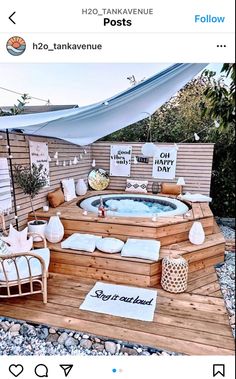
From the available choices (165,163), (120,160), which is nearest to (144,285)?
(165,163)

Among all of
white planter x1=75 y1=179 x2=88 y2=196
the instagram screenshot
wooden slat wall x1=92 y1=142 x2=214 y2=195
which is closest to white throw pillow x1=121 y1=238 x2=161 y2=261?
the instagram screenshot

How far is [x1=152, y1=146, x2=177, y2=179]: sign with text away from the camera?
17.4 feet

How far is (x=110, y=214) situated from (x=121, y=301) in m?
1.28

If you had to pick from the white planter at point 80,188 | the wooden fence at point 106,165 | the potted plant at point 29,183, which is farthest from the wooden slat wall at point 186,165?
the potted plant at point 29,183

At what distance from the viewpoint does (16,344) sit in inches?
63.4

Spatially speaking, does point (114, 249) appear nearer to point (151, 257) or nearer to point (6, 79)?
point (151, 257)

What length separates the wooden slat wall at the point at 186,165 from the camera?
16.5 feet

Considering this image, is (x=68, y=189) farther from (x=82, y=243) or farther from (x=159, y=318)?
(x=159, y=318)

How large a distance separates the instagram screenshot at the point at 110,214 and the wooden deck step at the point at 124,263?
0.01 meters

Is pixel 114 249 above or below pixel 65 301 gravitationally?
above
